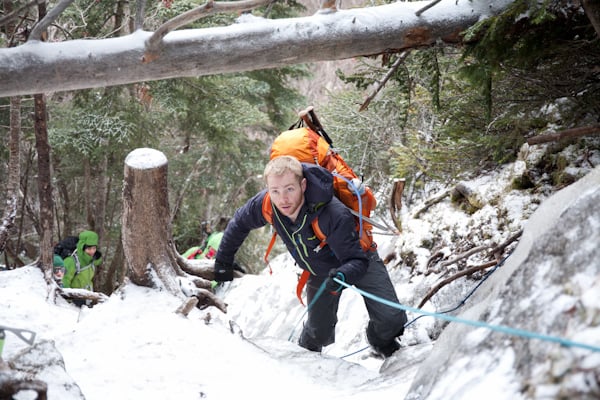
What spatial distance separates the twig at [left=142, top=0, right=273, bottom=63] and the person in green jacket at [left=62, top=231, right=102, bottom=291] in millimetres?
5143

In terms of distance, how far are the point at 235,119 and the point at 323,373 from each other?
836 centimetres

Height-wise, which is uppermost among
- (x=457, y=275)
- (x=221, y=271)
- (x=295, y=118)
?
(x=221, y=271)

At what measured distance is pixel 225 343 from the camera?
403cm

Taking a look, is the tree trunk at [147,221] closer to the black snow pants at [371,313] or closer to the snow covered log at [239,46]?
the snow covered log at [239,46]

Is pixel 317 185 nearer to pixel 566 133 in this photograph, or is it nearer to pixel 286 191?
pixel 286 191

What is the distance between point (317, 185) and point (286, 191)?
24cm

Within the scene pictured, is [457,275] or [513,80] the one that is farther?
[513,80]

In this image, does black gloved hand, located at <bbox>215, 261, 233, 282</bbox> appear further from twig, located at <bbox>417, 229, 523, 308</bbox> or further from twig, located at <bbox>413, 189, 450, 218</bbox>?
twig, located at <bbox>413, 189, 450, 218</bbox>

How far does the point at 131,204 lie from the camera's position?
14.4 feet

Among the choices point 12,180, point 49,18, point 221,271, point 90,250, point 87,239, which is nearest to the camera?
point 49,18

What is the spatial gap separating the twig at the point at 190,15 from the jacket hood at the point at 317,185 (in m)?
1.23

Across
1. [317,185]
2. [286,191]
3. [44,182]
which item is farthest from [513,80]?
[44,182]

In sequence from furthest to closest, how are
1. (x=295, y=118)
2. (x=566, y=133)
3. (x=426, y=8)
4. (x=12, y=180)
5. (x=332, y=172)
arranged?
(x=295, y=118) → (x=12, y=180) → (x=332, y=172) → (x=426, y=8) → (x=566, y=133)

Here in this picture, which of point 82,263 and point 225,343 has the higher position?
point 225,343
